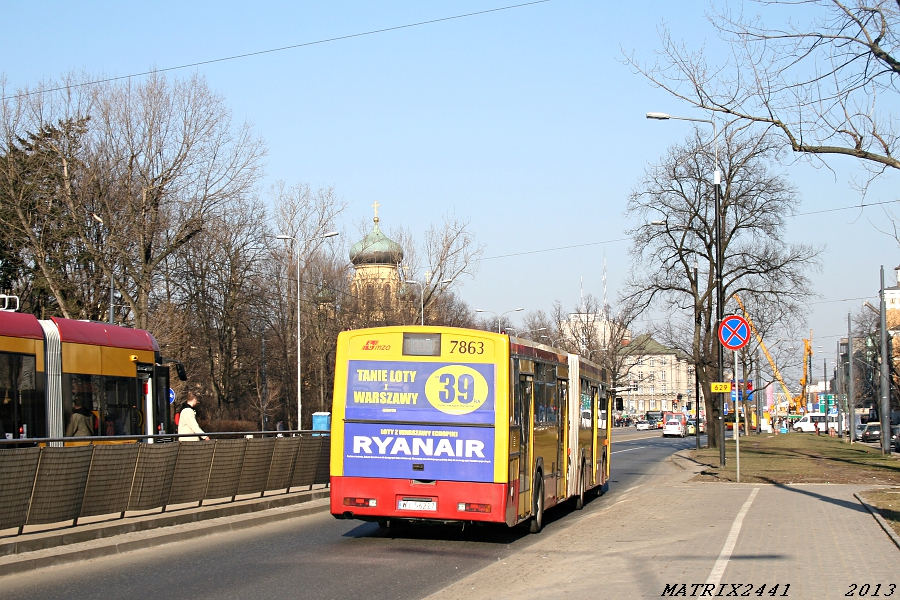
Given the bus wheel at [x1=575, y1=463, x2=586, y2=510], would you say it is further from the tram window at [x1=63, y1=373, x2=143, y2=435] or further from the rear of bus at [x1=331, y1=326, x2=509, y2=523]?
the tram window at [x1=63, y1=373, x2=143, y2=435]

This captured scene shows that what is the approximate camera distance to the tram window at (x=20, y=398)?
54.4ft

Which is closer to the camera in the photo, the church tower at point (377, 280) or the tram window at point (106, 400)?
the tram window at point (106, 400)

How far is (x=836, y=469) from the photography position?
29.2m

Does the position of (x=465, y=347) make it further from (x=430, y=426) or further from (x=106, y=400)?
(x=106, y=400)

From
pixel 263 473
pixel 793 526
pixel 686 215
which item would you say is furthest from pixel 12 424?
pixel 686 215

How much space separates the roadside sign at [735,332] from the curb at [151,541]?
33.6ft

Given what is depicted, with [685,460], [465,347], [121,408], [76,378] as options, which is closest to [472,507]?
[465,347]

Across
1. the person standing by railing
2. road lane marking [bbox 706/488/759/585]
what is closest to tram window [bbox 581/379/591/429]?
road lane marking [bbox 706/488/759/585]

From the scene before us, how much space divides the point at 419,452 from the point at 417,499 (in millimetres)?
588

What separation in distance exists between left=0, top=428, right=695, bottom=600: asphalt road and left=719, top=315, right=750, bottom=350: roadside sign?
343 inches

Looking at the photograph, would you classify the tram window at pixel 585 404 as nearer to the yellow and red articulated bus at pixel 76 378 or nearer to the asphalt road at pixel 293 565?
the asphalt road at pixel 293 565

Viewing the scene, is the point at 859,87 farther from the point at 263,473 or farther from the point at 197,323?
the point at 197,323

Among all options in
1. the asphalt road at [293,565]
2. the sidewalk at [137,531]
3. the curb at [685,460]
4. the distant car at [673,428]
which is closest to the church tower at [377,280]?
the curb at [685,460]

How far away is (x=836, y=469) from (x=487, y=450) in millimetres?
20258
